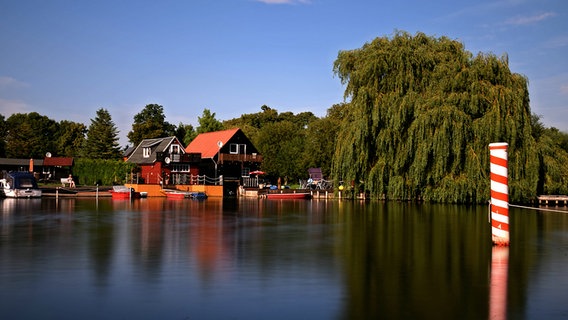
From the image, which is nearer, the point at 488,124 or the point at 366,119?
the point at 488,124

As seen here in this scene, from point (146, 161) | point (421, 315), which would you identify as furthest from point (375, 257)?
point (146, 161)

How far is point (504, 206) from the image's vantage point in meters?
17.0

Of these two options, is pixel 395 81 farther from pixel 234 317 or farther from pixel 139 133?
pixel 139 133

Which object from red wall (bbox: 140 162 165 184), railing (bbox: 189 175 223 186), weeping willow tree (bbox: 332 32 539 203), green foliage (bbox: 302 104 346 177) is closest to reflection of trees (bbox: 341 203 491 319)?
weeping willow tree (bbox: 332 32 539 203)

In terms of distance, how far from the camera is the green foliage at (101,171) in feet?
236

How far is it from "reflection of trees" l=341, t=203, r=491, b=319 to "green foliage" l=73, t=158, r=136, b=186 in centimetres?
5303

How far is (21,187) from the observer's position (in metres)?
53.0

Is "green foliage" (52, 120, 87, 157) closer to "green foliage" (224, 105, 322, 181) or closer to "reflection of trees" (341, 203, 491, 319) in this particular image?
"green foliage" (224, 105, 322, 181)

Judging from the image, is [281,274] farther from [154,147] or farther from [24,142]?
[24,142]

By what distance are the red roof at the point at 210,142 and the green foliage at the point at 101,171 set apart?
9.03 meters

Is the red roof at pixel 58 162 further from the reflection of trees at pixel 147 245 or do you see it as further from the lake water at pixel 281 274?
the lake water at pixel 281 274

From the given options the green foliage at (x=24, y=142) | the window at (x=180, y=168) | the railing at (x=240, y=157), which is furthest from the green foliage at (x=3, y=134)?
the railing at (x=240, y=157)

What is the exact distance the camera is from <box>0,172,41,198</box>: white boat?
52.4 metres

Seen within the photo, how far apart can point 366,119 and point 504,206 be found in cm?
2834
